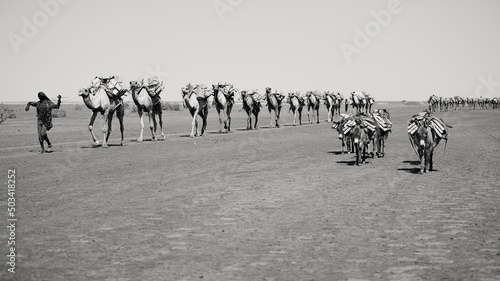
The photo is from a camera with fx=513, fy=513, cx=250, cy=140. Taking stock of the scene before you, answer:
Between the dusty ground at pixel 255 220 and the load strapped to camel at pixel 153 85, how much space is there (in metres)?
8.20

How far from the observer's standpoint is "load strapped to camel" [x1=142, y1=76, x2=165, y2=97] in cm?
2538

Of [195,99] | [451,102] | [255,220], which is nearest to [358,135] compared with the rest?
[255,220]

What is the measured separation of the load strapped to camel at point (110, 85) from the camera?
2231 centimetres

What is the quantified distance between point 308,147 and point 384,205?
12.6 metres

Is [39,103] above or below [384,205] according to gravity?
above

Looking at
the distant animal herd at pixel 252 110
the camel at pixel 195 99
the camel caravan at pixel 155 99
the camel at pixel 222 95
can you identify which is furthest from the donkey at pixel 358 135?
the camel at pixel 222 95

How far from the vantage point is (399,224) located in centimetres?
870

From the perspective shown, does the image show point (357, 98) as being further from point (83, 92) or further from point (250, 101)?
point (83, 92)

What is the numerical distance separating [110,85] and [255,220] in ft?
50.6

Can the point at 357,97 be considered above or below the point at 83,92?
below

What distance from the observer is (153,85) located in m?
25.7

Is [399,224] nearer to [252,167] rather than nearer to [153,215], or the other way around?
[153,215]

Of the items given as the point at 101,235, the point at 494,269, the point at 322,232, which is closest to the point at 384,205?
the point at 322,232

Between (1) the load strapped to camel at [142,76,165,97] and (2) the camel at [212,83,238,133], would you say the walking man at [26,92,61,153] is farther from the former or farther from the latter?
(2) the camel at [212,83,238,133]
